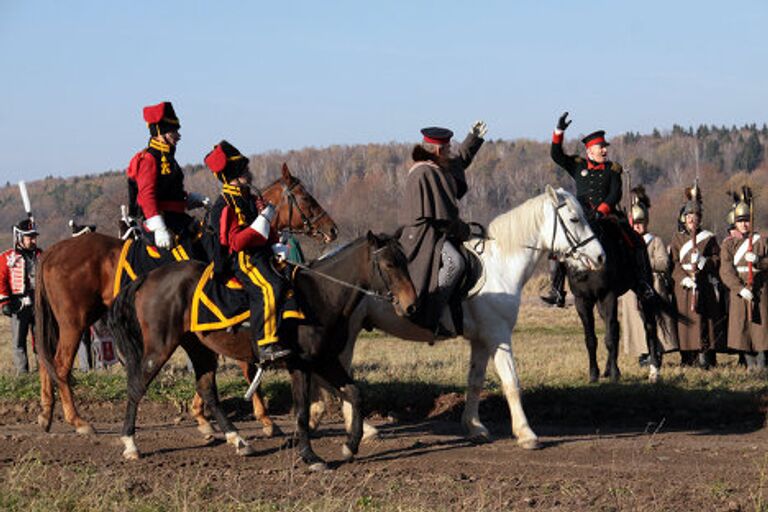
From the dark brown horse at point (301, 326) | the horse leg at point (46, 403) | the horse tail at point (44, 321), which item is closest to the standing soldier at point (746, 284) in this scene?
the dark brown horse at point (301, 326)

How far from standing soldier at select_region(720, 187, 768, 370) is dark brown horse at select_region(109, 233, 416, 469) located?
25.3 feet

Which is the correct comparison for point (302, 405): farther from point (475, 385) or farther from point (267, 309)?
point (475, 385)

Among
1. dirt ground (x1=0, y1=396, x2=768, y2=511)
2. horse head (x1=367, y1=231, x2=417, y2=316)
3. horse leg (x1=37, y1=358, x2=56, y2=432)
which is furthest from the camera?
horse leg (x1=37, y1=358, x2=56, y2=432)

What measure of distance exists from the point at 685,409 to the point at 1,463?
6618 mm

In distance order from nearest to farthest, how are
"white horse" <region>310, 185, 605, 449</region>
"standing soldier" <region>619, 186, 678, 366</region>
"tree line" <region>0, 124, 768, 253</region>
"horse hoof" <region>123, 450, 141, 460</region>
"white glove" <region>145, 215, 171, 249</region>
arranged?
"horse hoof" <region>123, 450, 141, 460</region>, "white horse" <region>310, 185, 605, 449</region>, "white glove" <region>145, 215, 171, 249</region>, "standing soldier" <region>619, 186, 678, 366</region>, "tree line" <region>0, 124, 768, 253</region>

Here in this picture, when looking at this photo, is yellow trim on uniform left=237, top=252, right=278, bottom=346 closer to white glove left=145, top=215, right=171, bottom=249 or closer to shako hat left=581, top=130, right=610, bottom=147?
white glove left=145, top=215, right=171, bottom=249

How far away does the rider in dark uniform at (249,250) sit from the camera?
10.2m

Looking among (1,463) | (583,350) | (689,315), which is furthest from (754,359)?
(1,463)

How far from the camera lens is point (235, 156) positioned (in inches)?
429

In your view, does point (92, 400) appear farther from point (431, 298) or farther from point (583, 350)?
point (583, 350)

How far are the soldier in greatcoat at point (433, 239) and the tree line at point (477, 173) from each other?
60116mm

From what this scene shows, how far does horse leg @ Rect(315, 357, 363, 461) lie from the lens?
10.3m

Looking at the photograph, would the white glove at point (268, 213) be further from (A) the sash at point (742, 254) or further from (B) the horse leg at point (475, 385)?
(A) the sash at point (742, 254)

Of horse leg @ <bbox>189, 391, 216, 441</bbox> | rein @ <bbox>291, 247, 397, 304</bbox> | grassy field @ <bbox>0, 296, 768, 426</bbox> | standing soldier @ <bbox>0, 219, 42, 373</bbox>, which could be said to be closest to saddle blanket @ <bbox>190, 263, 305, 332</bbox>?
rein @ <bbox>291, 247, 397, 304</bbox>
